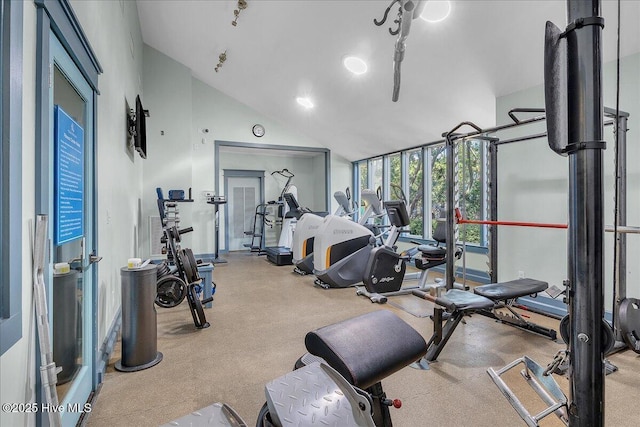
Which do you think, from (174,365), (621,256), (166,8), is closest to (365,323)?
(174,365)

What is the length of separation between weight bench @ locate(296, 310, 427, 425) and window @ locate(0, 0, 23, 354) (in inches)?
35.6

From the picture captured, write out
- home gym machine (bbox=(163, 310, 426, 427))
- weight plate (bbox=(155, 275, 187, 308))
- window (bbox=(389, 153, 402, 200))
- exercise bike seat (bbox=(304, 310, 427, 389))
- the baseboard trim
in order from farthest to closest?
window (bbox=(389, 153, 402, 200)) < weight plate (bbox=(155, 275, 187, 308)) < the baseboard trim < exercise bike seat (bbox=(304, 310, 427, 389)) < home gym machine (bbox=(163, 310, 426, 427))

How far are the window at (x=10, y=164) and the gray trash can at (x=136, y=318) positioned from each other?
1413 millimetres

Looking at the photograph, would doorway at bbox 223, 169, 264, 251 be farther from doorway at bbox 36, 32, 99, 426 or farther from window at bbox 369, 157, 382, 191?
doorway at bbox 36, 32, 99, 426

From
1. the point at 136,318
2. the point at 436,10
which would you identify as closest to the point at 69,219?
the point at 136,318

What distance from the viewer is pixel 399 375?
7.41ft

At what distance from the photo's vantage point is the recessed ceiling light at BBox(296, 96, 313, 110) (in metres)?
5.87

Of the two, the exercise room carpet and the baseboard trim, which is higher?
the baseboard trim

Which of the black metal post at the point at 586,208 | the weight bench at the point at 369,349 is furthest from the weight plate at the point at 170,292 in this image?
the black metal post at the point at 586,208

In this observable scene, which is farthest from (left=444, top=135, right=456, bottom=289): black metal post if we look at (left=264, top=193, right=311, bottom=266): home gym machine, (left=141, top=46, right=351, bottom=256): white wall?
(left=141, top=46, right=351, bottom=256): white wall

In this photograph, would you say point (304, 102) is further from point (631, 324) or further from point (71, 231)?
point (631, 324)

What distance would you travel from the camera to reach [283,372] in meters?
2.29

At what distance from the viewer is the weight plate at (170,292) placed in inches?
123

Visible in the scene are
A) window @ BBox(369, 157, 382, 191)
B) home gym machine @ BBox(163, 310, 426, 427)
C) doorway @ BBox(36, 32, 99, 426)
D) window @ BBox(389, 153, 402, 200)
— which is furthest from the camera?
window @ BBox(369, 157, 382, 191)
